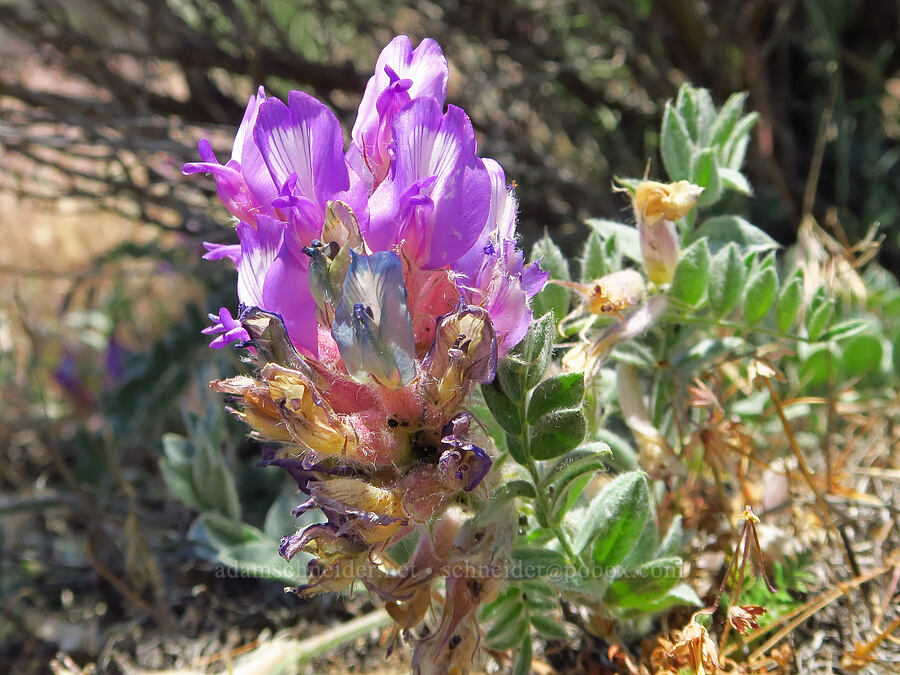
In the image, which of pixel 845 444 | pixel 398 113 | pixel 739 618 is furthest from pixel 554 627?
pixel 845 444

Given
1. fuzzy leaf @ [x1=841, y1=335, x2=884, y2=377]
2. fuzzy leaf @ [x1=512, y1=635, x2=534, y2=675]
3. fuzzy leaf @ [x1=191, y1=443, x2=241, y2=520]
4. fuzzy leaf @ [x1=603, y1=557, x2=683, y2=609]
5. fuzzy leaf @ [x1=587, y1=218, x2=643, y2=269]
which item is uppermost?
fuzzy leaf @ [x1=587, y1=218, x2=643, y2=269]

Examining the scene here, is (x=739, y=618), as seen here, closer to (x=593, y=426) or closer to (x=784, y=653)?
(x=784, y=653)

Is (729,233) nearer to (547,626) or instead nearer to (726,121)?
(726,121)

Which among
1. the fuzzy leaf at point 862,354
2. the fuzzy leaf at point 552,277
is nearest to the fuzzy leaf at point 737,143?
the fuzzy leaf at point 552,277

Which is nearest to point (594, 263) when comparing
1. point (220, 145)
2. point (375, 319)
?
point (375, 319)

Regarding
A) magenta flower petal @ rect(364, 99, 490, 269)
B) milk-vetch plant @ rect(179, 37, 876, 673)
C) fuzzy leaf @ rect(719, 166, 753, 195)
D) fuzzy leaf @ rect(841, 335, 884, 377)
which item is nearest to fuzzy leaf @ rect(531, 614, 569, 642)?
milk-vetch plant @ rect(179, 37, 876, 673)

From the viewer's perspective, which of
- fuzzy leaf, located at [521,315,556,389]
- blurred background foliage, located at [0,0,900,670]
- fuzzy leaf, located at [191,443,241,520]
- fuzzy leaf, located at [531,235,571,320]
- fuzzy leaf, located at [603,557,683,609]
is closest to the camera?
fuzzy leaf, located at [521,315,556,389]

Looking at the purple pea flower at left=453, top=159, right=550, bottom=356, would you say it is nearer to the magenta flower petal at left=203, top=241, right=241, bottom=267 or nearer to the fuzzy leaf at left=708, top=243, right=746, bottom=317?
the magenta flower petal at left=203, top=241, right=241, bottom=267
